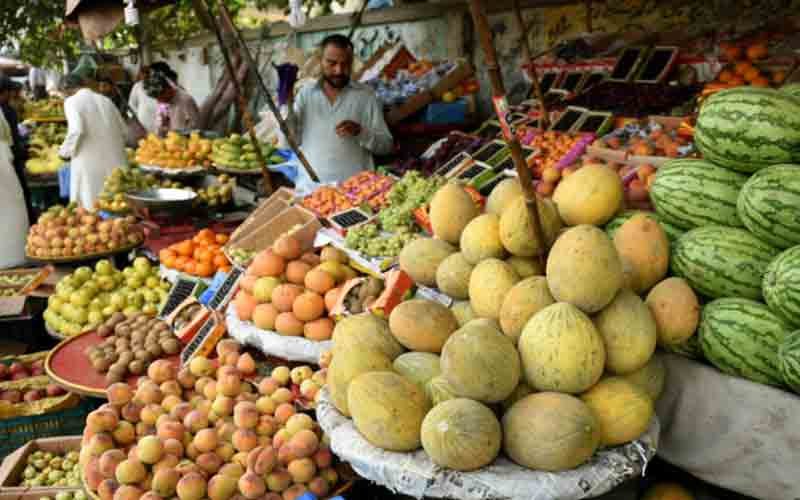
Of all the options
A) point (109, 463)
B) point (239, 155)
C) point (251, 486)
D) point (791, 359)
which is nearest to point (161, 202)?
point (239, 155)

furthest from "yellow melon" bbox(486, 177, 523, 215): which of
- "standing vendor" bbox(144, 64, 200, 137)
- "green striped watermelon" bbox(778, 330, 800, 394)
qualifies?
"standing vendor" bbox(144, 64, 200, 137)

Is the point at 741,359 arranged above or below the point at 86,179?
above

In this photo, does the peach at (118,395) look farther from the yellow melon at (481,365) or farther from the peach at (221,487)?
the yellow melon at (481,365)

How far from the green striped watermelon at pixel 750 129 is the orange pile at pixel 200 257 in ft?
9.15

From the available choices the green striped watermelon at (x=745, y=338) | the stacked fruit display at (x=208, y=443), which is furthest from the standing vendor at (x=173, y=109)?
the green striped watermelon at (x=745, y=338)

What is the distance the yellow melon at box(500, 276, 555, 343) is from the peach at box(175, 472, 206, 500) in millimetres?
1069

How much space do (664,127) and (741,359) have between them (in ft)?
9.39

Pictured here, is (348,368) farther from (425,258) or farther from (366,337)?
(425,258)

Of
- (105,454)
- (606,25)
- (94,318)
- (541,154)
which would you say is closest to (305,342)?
(105,454)

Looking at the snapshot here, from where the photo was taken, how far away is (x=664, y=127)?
4.40 m

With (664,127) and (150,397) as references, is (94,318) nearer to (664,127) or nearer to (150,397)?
(150,397)

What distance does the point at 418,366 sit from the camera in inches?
73.7

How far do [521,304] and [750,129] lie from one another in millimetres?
896

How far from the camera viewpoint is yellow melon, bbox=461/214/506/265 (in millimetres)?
2092
